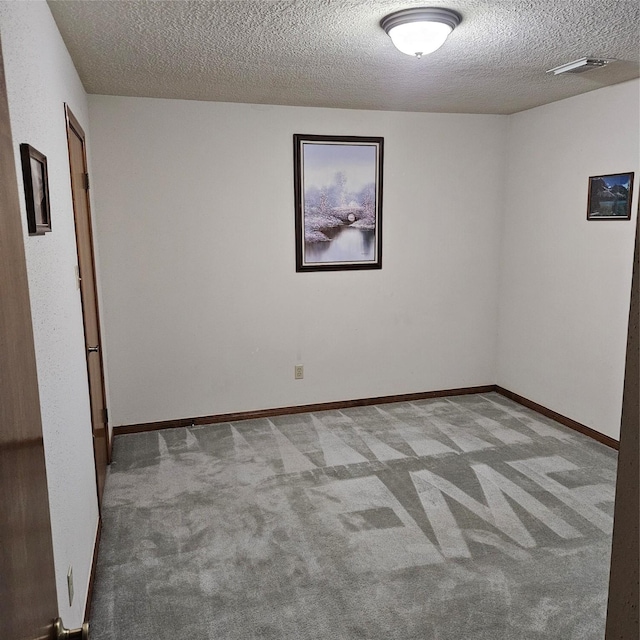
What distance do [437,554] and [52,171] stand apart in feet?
7.57

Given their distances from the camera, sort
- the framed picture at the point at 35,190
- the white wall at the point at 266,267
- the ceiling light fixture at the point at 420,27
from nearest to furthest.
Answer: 1. the framed picture at the point at 35,190
2. the ceiling light fixture at the point at 420,27
3. the white wall at the point at 266,267

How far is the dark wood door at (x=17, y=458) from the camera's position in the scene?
71 cm

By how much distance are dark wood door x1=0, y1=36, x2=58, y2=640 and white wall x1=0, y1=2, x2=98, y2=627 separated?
26.5 inches

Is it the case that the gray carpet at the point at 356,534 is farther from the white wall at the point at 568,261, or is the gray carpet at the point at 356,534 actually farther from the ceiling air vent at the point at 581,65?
the ceiling air vent at the point at 581,65

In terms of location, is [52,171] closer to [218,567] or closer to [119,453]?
[218,567]

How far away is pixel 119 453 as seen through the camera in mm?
3785

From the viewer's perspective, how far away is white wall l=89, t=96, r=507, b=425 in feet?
Result: 13.0

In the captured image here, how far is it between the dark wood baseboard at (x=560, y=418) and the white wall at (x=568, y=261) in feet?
0.14

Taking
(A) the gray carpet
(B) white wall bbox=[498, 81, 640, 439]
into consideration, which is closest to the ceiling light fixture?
(B) white wall bbox=[498, 81, 640, 439]

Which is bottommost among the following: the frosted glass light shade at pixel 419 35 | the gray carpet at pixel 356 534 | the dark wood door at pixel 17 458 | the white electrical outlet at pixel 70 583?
the gray carpet at pixel 356 534

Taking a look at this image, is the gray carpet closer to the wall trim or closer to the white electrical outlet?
the wall trim

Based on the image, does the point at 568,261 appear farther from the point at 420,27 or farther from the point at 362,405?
the point at 420,27

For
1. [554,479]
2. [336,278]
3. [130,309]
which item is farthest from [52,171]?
[554,479]

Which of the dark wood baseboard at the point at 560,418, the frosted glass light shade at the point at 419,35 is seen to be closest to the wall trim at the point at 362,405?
the dark wood baseboard at the point at 560,418
